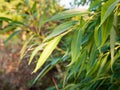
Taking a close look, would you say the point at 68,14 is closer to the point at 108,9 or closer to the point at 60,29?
the point at 60,29

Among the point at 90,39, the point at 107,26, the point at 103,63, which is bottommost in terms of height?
the point at 103,63

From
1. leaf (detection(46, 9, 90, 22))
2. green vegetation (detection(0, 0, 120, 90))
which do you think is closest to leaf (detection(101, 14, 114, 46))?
green vegetation (detection(0, 0, 120, 90))

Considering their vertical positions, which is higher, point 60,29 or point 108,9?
point 108,9

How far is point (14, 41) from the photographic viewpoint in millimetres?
5098

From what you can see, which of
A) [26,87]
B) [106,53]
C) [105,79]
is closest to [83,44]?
[106,53]

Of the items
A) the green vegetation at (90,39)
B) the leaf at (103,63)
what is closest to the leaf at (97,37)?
the green vegetation at (90,39)

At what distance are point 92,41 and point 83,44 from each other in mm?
156

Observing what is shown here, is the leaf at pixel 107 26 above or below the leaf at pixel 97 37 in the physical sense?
above

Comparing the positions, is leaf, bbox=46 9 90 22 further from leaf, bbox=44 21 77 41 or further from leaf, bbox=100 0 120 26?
leaf, bbox=100 0 120 26

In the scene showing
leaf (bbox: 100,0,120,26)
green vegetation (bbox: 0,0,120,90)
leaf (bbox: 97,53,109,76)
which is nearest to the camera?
leaf (bbox: 100,0,120,26)

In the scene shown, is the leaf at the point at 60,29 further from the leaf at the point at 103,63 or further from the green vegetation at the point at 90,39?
the leaf at the point at 103,63

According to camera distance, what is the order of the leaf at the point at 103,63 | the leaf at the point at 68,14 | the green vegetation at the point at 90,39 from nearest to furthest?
the green vegetation at the point at 90,39
the leaf at the point at 68,14
the leaf at the point at 103,63

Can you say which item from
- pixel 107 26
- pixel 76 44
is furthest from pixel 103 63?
pixel 107 26

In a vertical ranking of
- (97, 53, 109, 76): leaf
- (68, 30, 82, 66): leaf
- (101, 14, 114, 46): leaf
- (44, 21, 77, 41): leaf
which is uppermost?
(101, 14, 114, 46): leaf
